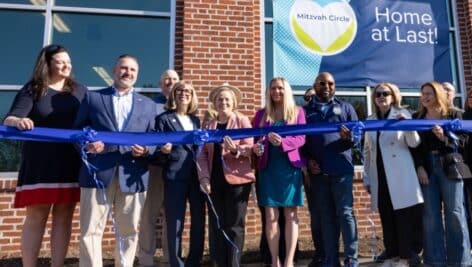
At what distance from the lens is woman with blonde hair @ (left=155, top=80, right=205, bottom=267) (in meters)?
3.44

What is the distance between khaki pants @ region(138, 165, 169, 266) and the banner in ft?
8.24

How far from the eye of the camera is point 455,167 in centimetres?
363

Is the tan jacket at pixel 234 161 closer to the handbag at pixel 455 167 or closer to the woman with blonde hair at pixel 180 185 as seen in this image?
the woman with blonde hair at pixel 180 185

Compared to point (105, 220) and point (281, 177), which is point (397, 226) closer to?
point (281, 177)

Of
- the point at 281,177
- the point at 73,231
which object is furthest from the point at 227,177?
the point at 73,231

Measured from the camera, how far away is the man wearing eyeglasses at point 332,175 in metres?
3.61

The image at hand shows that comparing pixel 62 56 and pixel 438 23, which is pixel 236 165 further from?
pixel 438 23

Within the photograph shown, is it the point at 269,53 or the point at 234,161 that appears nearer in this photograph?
the point at 234,161

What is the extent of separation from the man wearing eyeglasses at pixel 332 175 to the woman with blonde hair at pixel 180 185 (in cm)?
109

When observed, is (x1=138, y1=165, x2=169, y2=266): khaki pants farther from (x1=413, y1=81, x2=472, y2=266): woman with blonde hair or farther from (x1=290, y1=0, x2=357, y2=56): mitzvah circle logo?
(x1=290, y1=0, x2=357, y2=56): mitzvah circle logo

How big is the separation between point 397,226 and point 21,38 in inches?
199

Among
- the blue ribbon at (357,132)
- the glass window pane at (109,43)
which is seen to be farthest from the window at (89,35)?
the blue ribbon at (357,132)

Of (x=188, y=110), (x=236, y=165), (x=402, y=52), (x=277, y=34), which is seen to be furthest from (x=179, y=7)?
(x=402, y=52)

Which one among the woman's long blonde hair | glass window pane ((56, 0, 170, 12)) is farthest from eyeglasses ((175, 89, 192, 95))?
glass window pane ((56, 0, 170, 12))
